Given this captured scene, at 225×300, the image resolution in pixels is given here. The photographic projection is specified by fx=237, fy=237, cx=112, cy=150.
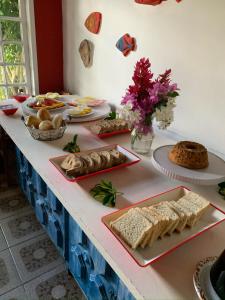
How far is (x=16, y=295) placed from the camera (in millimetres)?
1113

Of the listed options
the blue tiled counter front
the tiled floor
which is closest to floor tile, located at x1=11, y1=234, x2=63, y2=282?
the tiled floor

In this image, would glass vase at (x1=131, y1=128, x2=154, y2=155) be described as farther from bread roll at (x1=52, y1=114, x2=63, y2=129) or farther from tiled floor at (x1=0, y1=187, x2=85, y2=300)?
tiled floor at (x1=0, y1=187, x2=85, y2=300)

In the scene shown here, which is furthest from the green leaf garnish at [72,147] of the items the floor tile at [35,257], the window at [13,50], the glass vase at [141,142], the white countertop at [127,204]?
the window at [13,50]

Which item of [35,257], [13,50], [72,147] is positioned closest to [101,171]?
[72,147]

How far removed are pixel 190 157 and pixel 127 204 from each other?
30 cm

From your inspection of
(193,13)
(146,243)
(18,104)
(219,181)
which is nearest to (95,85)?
(18,104)

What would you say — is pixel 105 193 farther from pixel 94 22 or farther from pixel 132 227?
pixel 94 22

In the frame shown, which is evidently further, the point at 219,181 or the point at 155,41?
the point at 155,41

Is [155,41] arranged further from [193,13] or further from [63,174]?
[63,174]

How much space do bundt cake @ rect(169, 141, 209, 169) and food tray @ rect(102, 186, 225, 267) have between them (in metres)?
0.13

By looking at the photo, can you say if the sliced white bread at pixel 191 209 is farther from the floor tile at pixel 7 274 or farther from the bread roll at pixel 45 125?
the floor tile at pixel 7 274

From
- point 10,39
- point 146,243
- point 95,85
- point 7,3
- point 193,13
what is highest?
point 7,3

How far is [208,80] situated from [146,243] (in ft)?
2.66

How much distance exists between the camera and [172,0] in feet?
3.74
